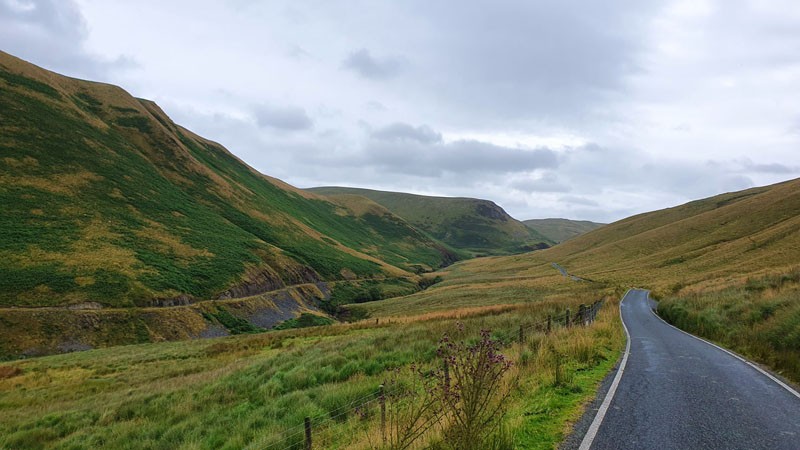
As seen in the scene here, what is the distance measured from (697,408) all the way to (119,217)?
65.5 m

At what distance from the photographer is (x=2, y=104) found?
208 feet

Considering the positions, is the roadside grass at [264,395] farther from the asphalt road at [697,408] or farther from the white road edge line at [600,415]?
the asphalt road at [697,408]

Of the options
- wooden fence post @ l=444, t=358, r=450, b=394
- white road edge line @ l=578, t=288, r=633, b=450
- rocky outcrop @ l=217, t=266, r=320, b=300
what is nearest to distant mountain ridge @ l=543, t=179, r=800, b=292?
white road edge line @ l=578, t=288, r=633, b=450

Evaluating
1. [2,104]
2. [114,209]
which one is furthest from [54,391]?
[2,104]

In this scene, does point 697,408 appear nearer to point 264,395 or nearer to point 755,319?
point 264,395

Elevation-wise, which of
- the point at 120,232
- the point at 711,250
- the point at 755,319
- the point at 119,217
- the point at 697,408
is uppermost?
the point at 119,217

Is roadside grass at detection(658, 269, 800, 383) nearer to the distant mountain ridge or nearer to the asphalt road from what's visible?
the asphalt road

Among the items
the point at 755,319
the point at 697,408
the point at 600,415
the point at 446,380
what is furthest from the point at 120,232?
the point at 755,319

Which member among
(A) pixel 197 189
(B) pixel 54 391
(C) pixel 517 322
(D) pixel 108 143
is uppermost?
(D) pixel 108 143

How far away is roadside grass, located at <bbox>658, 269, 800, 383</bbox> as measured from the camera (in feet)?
39.6

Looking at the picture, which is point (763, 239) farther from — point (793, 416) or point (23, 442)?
point (23, 442)

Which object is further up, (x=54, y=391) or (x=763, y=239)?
(x=763, y=239)

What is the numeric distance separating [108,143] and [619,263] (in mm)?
105156

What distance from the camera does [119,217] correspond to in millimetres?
54812
